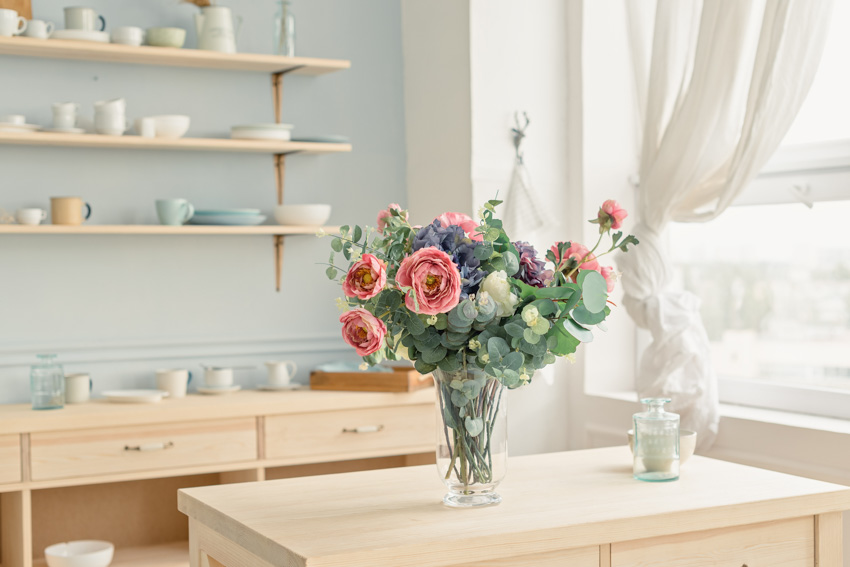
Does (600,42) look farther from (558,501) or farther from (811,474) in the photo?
(558,501)

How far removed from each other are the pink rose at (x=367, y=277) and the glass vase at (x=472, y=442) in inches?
8.6

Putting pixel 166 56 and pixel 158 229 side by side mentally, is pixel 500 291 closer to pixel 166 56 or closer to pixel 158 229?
pixel 158 229

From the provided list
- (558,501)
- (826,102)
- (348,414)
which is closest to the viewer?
(558,501)

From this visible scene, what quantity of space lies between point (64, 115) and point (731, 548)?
7.81 ft

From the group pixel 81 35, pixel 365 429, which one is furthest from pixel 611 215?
pixel 81 35

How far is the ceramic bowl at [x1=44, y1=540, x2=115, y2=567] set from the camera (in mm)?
2754

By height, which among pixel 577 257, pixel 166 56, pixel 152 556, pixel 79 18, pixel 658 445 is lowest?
pixel 152 556

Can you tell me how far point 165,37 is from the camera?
3107 mm

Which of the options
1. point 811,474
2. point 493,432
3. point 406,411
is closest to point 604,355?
point 406,411

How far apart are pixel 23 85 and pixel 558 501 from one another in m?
2.36

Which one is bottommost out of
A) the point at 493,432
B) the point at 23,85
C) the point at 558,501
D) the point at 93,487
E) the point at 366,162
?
the point at 93,487

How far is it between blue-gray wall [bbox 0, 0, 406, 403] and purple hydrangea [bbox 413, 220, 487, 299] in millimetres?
1965

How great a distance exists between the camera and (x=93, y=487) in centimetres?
313

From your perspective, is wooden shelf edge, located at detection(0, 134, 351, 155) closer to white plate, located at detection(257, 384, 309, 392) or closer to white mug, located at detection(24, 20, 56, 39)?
white mug, located at detection(24, 20, 56, 39)
